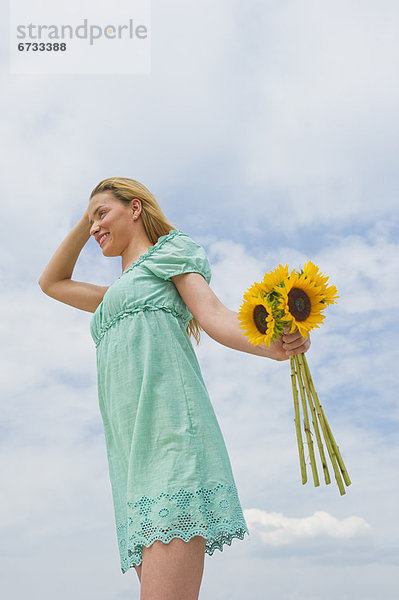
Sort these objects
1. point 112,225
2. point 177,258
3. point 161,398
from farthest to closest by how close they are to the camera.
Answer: point 112,225 < point 177,258 < point 161,398

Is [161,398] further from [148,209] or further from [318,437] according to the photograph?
[148,209]

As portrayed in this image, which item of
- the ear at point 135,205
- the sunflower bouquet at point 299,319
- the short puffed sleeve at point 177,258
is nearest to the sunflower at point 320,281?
the sunflower bouquet at point 299,319

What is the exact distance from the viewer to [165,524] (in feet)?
7.63

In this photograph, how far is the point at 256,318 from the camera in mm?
2297

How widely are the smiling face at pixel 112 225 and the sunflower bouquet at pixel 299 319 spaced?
87cm

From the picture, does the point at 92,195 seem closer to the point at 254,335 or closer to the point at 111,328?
the point at 111,328

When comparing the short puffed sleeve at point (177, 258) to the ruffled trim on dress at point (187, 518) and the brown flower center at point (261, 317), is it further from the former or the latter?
the ruffled trim on dress at point (187, 518)

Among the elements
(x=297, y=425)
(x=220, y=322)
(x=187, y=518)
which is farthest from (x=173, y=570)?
(x=220, y=322)

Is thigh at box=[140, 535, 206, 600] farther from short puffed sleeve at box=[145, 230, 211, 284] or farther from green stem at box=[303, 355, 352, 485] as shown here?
short puffed sleeve at box=[145, 230, 211, 284]

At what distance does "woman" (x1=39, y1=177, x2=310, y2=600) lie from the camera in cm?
233

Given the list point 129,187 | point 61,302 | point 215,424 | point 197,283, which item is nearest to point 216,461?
point 215,424

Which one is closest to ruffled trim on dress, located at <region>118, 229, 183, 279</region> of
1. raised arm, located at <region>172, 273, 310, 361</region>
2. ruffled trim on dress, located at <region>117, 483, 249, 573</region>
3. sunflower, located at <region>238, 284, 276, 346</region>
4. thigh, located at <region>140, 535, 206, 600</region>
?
raised arm, located at <region>172, 273, 310, 361</region>

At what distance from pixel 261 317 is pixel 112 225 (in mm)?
1004

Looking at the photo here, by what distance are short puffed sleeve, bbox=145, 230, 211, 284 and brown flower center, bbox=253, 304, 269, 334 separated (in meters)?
0.47
